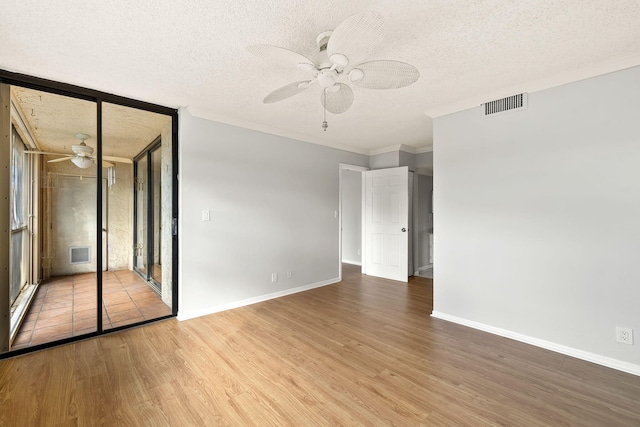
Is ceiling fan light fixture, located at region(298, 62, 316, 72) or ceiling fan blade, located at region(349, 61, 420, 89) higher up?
ceiling fan light fixture, located at region(298, 62, 316, 72)

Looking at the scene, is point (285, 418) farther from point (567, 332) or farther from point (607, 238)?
point (607, 238)

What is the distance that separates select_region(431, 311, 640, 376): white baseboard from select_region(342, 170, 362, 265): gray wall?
3585 millimetres

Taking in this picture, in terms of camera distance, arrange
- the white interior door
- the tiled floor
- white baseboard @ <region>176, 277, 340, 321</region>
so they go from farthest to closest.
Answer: the white interior door, white baseboard @ <region>176, 277, 340, 321</region>, the tiled floor

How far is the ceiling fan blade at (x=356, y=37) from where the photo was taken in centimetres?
133

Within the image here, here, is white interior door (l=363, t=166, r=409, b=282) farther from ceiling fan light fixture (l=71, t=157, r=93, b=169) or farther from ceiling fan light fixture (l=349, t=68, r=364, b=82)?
ceiling fan light fixture (l=71, t=157, r=93, b=169)

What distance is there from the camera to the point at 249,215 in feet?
12.6

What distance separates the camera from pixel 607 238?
233 cm

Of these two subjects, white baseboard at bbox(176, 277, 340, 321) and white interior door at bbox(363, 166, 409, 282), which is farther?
white interior door at bbox(363, 166, 409, 282)

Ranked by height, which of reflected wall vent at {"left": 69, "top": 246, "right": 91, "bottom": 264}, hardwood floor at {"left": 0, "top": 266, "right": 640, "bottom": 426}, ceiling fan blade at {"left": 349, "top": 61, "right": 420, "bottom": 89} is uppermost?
ceiling fan blade at {"left": 349, "top": 61, "right": 420, "bottom": 89}

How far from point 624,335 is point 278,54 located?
3396 mm

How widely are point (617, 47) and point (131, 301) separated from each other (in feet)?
18.8

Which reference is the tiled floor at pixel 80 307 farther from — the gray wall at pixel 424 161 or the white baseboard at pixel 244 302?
the gray wall at pixel 424 161

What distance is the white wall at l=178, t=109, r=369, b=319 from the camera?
3.34 metres

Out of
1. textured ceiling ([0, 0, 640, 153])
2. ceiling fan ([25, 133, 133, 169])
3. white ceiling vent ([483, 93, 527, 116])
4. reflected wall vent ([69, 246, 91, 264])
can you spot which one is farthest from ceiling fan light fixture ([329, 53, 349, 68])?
reflected wall vent ([69, 246, 91, 264])
